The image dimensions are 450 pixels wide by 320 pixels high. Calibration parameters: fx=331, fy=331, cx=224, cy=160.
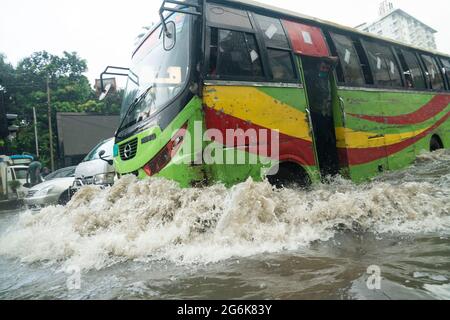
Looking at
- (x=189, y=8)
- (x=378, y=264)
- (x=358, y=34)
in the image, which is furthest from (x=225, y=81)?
(x=358, y=34)

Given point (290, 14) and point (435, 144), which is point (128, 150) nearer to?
point (290, 14)

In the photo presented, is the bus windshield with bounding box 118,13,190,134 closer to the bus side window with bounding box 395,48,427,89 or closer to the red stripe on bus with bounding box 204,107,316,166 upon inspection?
the red stripe on bus with bounding box 204,107,316,166

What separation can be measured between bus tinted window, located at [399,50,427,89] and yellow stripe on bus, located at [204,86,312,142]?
4.25 metres

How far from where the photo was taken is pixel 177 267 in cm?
264

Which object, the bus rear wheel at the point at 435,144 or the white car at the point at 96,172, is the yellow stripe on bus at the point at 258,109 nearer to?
the white car at the point at 96,172

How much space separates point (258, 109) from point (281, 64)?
3.05 feet

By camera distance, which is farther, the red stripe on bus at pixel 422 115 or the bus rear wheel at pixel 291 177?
the red stripe on bus at pixel 422 115

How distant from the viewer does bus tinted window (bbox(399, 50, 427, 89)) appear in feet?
24.2

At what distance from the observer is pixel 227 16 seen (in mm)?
4043

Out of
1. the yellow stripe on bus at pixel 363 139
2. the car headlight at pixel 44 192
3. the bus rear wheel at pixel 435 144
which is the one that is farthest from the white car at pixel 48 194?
the bus rear wheel at pixel 435 144

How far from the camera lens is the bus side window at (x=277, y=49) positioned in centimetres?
437

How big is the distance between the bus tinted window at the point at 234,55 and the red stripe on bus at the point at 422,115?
90.0 inches

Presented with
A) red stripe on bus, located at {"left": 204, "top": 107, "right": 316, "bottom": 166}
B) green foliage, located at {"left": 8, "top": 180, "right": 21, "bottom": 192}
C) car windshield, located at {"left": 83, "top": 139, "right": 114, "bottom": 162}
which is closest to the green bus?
red stripe on bus, located at {"left": 204, "top": 107, "right": 316, "bottom": 166}
